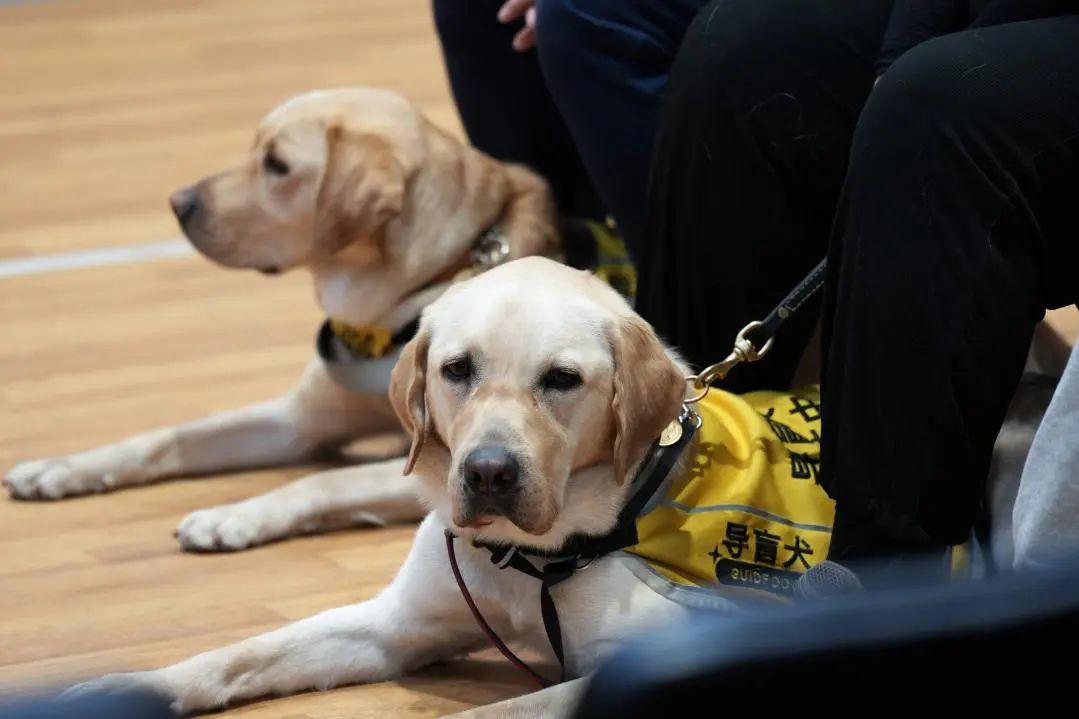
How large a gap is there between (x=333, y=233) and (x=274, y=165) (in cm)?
16

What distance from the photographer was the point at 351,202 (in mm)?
2410

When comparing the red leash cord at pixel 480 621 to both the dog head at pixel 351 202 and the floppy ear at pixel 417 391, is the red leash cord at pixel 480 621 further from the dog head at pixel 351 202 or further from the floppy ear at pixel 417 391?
the dog head at pixel 351 202

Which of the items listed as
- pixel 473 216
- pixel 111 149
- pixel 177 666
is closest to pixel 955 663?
pixel 177 666

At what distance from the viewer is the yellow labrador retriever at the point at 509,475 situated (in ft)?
5.24

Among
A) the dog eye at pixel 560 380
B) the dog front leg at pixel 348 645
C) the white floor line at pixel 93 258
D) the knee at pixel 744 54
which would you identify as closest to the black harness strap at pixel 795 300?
the knee at pixel 744 54

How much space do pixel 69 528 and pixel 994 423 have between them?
139cm

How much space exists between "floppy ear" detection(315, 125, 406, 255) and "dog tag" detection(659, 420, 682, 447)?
815 mm

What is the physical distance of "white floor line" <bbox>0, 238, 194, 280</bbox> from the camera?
3434 millimetres

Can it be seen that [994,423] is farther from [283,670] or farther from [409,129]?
[409,129]

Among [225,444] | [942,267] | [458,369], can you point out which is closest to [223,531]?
[225,444]

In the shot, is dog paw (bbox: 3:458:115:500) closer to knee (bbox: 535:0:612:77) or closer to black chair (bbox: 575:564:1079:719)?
knee (bbox: 535:0:612:77)

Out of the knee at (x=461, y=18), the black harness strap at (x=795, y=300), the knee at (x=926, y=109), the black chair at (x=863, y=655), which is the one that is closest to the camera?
the black chair at (x=863, y=655)

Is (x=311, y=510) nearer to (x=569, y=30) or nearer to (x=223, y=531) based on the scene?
(x=223, y=531)

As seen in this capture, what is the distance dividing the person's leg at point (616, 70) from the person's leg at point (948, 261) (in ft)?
2.23
